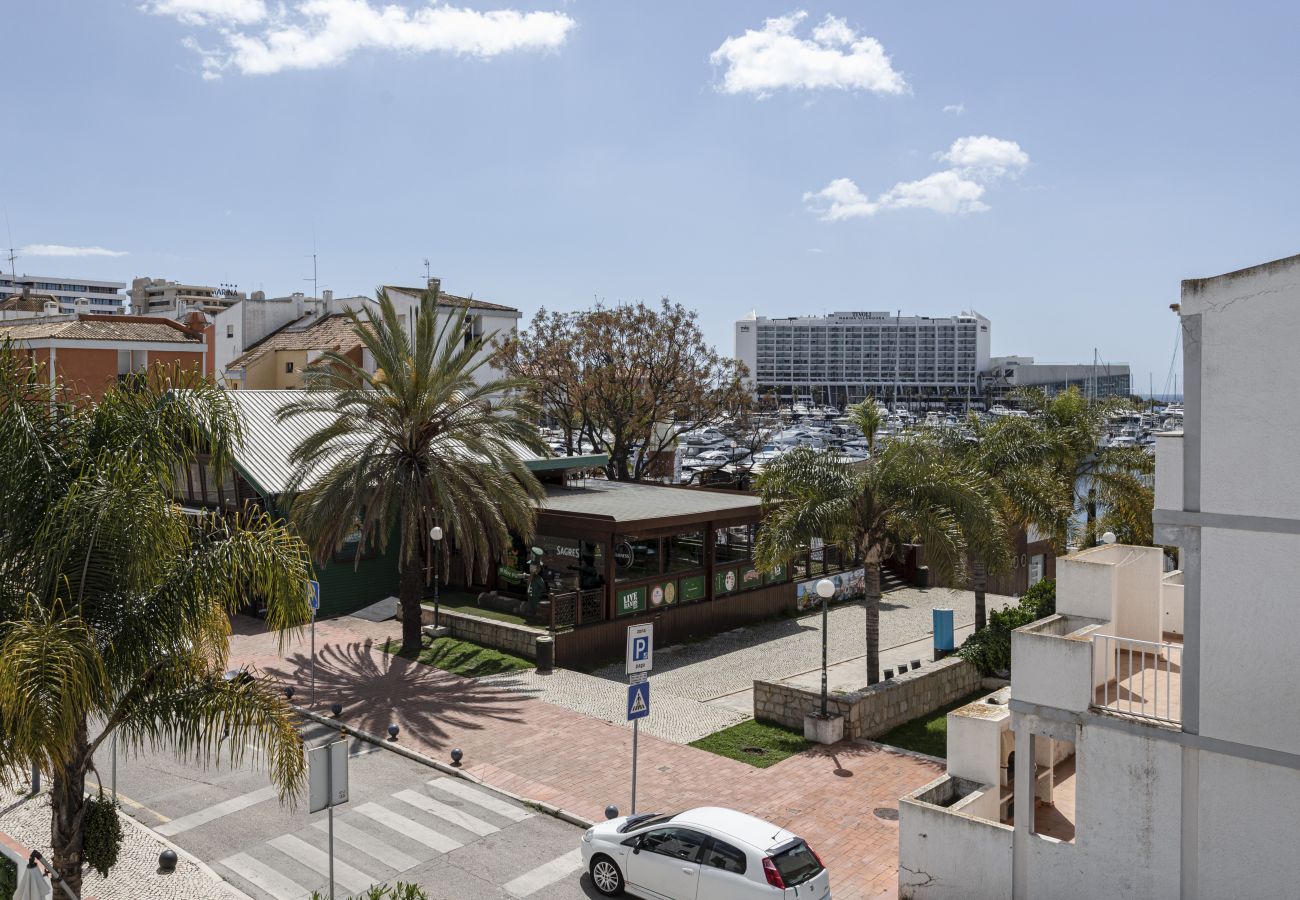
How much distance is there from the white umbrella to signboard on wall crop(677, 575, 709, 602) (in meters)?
17.3

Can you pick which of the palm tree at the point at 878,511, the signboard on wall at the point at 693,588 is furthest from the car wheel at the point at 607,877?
the signboard on wall at the point at 693,588

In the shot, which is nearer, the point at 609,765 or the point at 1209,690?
the point at 1209,690

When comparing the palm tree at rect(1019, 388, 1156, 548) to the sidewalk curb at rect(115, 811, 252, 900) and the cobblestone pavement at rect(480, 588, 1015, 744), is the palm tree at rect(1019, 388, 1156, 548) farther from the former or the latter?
the sidewalk curb at rect(115, 811, 252, 900)

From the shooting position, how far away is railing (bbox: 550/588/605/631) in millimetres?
22859

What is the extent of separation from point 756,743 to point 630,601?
7.14 m

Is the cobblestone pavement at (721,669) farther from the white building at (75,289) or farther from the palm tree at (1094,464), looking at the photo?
the white building at (75,289)

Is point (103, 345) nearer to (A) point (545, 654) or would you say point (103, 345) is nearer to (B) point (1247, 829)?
(A) point (545, 654)

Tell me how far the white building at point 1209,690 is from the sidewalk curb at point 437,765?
5.71m

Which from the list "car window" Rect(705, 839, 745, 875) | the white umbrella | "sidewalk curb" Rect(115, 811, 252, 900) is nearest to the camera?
the white umbrella

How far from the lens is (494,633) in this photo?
76.1 feet

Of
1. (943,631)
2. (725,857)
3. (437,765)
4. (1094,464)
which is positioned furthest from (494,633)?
(1094,464)

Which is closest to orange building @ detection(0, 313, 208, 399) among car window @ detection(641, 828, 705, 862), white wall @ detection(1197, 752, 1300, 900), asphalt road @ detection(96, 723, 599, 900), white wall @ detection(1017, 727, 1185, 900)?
asphalt road @ detection(96, 723, 599, 900)

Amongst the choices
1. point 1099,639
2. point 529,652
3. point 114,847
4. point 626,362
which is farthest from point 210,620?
point 626,362

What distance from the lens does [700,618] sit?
26.1 m
